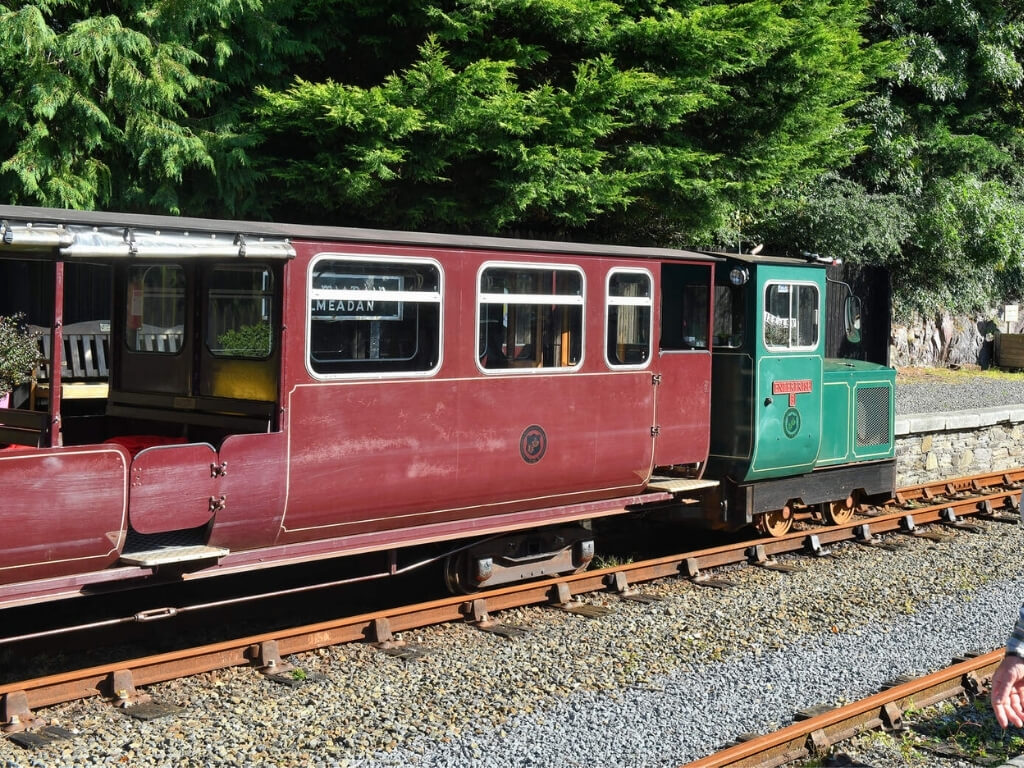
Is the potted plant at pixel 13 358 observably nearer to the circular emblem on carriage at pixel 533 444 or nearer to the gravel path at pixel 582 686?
the gravel path at pixel 582 686

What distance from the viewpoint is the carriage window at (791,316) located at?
10531mm

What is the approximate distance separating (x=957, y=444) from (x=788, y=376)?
746cm

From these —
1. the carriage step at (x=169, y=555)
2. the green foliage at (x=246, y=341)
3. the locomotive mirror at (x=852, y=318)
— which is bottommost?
the carriage step at (x=169, y=555)

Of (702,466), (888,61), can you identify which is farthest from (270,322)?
(888,61)

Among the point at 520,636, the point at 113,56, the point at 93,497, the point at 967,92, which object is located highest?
the point at 967,92

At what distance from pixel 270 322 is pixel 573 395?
105 inches

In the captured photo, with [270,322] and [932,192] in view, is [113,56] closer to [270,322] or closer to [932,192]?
[270,322]

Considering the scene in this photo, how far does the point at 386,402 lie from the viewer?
7512 millimetres

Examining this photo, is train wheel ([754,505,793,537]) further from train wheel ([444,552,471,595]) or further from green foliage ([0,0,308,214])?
green foliage ([0,0,308,214])

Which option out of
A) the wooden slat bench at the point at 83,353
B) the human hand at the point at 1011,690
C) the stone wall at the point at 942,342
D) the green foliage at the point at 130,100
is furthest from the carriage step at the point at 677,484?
the stone wall at the point at 942,342

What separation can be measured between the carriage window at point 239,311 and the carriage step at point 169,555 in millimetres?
1370

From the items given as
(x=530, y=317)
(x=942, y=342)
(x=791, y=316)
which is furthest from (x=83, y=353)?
(x=942, y=342)

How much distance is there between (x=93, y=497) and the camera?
6098 mm

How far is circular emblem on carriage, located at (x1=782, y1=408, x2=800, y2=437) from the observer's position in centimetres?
1066
